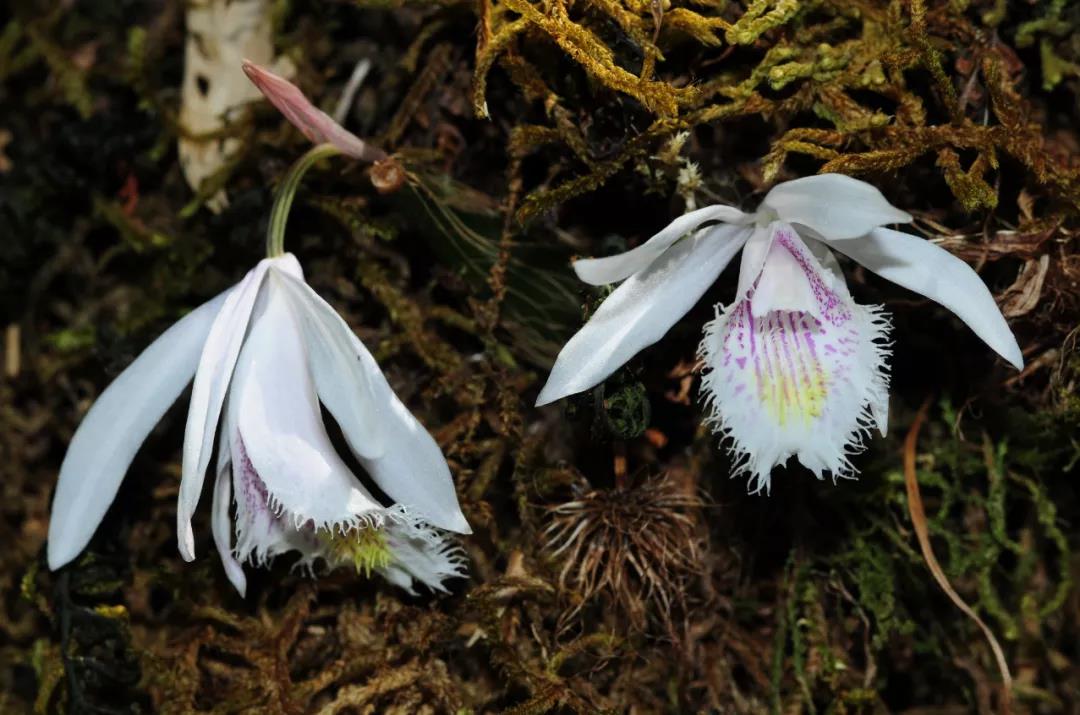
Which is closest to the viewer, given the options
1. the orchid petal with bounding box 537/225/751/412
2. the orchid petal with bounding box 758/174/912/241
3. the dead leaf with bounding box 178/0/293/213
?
the orchid petal with bounding box 758/174/912/241

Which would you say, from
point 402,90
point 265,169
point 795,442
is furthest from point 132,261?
point 795,442

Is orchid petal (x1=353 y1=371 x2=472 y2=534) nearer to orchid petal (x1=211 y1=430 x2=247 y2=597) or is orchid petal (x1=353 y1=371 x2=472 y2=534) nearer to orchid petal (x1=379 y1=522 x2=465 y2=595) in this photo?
orchid petal (x1=379 y1=522 x2=465 y2=595)

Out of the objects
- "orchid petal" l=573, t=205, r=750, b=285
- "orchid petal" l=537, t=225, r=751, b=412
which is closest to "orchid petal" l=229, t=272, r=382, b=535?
"orchid petal" l=537, t=225, r=751, b=412

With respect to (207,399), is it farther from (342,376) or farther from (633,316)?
(633,316)

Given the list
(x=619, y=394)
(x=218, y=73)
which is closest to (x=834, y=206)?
(x=619, y=394)

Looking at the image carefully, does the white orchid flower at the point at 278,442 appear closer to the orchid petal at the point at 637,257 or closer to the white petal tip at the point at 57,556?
the white petal tip at the point at 57,556
